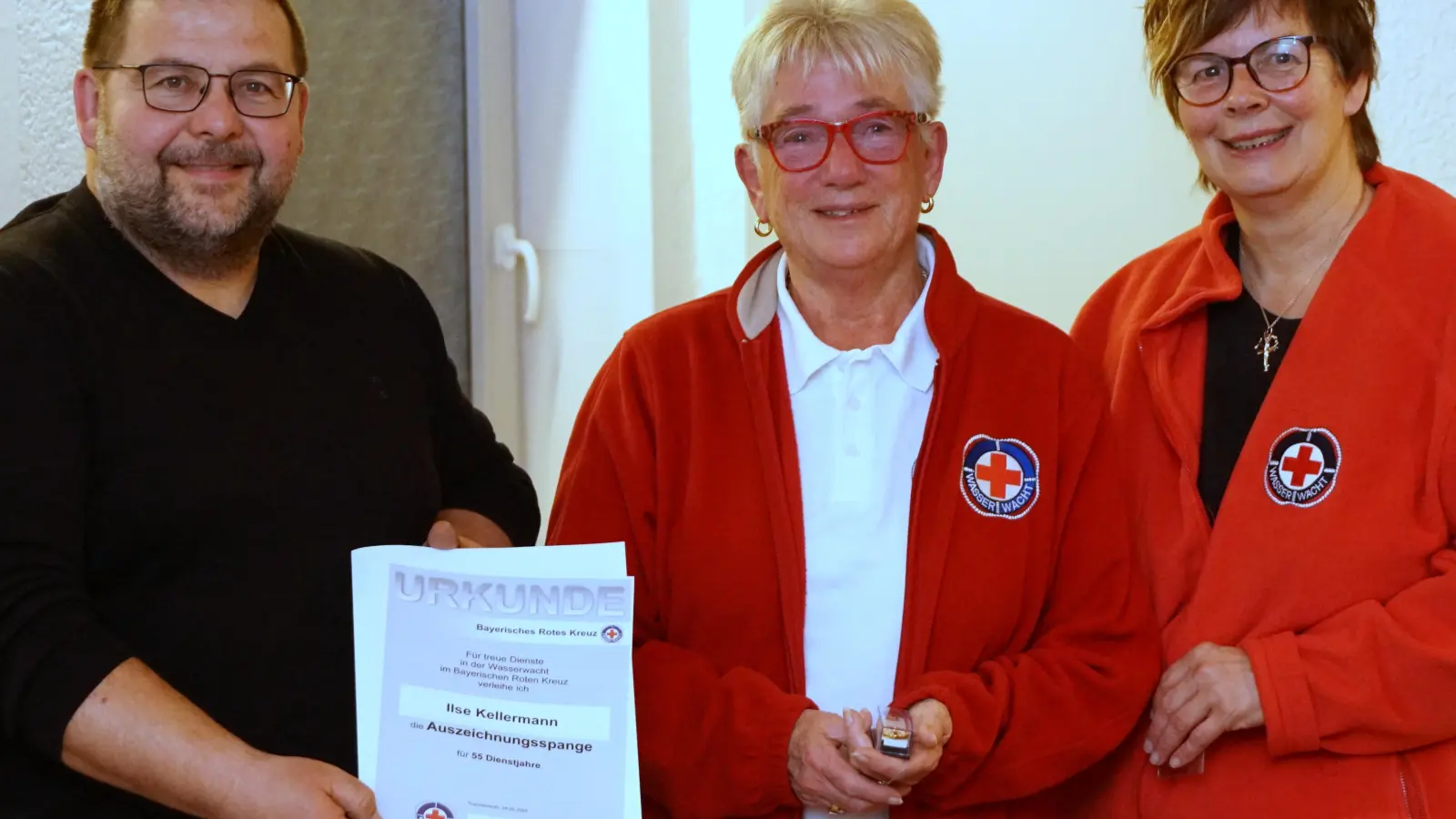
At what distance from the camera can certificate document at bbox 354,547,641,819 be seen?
1597 mm

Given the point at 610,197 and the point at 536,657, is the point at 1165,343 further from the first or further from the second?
the point at 610,197

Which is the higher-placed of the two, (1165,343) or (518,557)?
(1165,343)

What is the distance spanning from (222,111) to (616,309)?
5.23 feet

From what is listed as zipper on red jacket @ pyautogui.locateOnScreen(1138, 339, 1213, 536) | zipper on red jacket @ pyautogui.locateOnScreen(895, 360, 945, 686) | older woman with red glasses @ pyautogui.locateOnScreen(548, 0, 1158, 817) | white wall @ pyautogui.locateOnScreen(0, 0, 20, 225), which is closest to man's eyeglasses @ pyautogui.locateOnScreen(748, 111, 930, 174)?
older woman with red glasses @ pyautogui.locateOnScreen(548, 0, 1158, 817)

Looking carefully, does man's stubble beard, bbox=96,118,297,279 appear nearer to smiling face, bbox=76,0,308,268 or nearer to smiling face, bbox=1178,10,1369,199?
smiling face, bbox=76,0,308,268

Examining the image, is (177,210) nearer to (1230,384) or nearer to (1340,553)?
(1230,384)

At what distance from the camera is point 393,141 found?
10.8 ft

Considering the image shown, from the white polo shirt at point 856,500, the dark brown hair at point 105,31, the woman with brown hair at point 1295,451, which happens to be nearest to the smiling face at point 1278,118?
the woman with brown hair at point 1295,451

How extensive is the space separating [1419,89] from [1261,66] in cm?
89

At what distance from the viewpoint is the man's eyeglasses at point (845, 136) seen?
1833mm

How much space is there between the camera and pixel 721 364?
1.89 metres

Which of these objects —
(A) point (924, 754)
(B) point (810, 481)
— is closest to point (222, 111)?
(B) point (810, 481)

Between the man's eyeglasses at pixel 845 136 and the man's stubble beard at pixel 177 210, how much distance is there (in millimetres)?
679

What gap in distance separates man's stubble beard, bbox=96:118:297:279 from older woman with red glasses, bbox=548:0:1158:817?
20.2 inches
